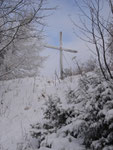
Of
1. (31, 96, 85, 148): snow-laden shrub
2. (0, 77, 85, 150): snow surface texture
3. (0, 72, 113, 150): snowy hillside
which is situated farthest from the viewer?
(0, 77, 85, 150): snow surface texture

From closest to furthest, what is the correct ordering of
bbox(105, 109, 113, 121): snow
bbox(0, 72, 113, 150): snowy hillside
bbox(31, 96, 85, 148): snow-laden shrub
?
bbox(105, 109, 113, 121): snow
bbox(0, 72, 113, 150): snowy hillside
bbox(31, 96, 85, 148): snow-laden shrub

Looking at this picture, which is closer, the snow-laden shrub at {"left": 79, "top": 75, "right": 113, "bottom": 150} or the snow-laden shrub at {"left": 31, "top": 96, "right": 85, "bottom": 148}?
the snow-laden shrub at {"left": 79, "top": 75, "right": 113, "bottom": 150}

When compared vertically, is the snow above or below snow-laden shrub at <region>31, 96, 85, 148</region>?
above

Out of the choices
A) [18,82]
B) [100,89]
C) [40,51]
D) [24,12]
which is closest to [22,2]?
[24,12]

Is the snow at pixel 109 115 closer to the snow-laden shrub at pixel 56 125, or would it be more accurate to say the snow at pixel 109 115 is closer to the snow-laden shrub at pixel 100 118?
the snow-laden shrub at pixel 100 118

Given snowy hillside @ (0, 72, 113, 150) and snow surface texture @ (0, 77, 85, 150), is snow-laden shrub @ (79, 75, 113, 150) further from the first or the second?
snow surface texture @ (0, 77, 85, 150)

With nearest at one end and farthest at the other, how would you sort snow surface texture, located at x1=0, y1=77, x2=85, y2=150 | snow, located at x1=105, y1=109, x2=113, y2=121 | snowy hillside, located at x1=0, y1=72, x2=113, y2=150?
snow, located at x1=105, y1=109, x2=113, y2=121
snowy hillside, located at x1=0, y1=72, x2=113, y2=150
snow surface texture, located at x1=0, y1=77, x2=85, y2=150

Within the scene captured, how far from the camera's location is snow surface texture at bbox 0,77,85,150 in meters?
2.49

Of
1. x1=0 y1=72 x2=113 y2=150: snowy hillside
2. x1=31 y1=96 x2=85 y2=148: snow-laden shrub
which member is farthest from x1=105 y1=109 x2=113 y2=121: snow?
x1=31 y1=96 x2=85 y2=148: snow-laden shrub

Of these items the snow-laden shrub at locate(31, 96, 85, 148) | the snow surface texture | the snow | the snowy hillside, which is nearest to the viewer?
the snow

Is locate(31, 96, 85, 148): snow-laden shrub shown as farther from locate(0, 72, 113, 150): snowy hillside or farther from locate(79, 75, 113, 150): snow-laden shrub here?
locate(79, 75, 113, 150): snow-laden shrub

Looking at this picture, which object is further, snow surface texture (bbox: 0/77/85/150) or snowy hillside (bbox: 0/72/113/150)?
snow surface texture (bbox: 0/77/85/150)

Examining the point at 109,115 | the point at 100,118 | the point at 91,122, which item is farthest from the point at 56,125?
the point at 109,115

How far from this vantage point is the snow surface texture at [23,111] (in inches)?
98.1
